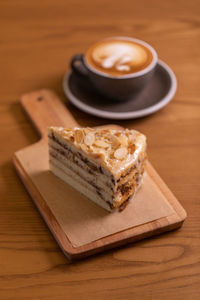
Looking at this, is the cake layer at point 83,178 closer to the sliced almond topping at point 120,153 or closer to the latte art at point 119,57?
the sliced almond topping at point 120,153

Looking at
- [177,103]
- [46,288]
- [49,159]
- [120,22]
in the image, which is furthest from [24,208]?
[120,22]

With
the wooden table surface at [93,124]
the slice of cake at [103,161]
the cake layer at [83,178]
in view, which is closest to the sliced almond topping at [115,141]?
the slice of cake at [103,161]

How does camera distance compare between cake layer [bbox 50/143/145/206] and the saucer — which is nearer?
cake layer [bbox 50/143/145/206]

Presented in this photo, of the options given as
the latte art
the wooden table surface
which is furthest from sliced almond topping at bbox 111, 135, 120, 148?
the latte art

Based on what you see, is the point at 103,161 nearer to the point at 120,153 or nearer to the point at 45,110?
the point at 120,153

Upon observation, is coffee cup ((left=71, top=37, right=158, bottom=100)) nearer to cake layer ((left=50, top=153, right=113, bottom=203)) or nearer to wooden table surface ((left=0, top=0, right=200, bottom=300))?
wooden table surface ((left=0, top=0, right=200, bottom=300))

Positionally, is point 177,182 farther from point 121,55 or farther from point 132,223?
point 121,55

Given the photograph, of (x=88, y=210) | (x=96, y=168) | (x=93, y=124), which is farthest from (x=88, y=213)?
(x=93, y=124)
